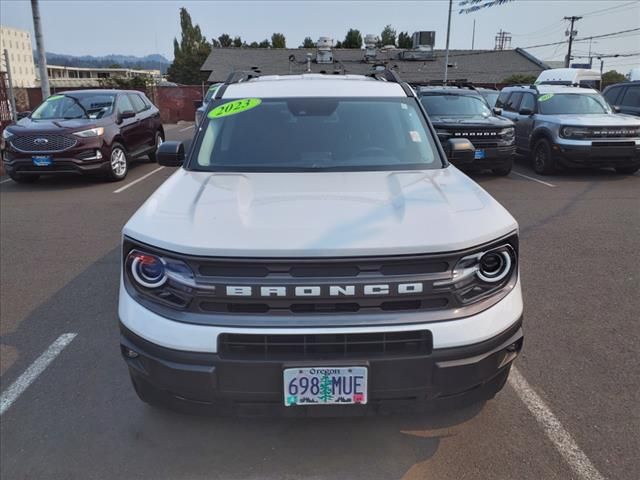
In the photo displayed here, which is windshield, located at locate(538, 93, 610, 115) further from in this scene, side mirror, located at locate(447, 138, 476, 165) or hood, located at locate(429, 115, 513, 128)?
side mirror, located at locate(447, 138, 476, 165)

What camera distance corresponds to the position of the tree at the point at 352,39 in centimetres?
6490

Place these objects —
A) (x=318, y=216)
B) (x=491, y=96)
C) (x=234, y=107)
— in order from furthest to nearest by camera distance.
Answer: (x=491, y=96) → (x=234, y=107) → (x=318, y=216)

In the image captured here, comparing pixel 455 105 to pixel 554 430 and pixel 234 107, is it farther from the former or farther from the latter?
pixel 554 430

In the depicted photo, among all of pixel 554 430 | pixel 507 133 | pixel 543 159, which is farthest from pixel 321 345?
pixel 543 159

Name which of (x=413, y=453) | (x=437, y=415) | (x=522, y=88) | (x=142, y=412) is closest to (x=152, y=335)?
(x=142, y=412)

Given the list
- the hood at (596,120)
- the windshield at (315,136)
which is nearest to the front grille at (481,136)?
the hood at (596,120)

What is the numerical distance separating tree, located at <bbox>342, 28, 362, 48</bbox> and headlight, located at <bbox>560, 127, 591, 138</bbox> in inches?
2264

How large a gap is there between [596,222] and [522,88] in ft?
21.4

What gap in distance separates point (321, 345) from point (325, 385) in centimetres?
18

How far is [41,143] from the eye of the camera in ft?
32.2

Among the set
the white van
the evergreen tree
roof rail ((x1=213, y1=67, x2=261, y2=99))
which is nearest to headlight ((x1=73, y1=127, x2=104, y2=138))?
roof rail ((x1=213, y1=67, x2=261, y2=99))

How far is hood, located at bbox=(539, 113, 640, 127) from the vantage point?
1054 centimetres

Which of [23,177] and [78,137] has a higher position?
[78,137]

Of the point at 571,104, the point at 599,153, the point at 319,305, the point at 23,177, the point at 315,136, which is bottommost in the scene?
the point at 23,177
